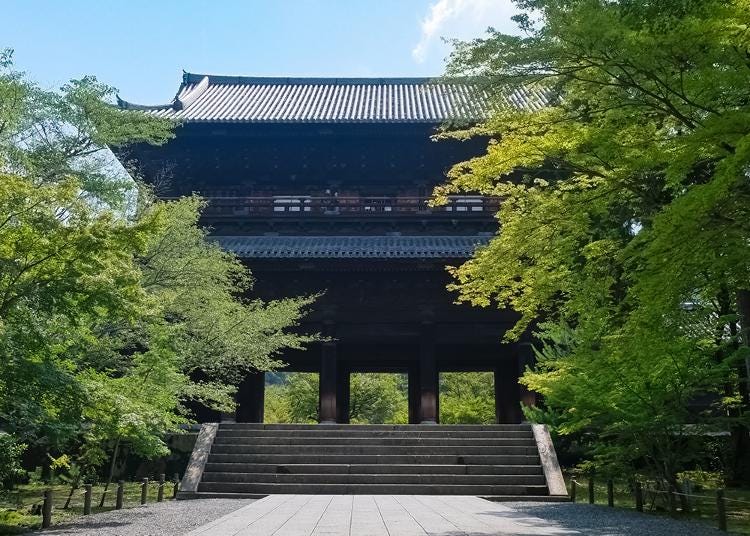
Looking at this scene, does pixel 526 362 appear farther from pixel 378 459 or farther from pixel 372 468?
pixel 372 468

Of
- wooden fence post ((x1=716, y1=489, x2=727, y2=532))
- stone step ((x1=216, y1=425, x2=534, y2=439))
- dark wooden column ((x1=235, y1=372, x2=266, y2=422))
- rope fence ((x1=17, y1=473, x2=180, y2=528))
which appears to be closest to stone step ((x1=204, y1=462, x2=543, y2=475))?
rope fence ((x1=17, y1=473, x2=180, y2=528))

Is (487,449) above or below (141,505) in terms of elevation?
above

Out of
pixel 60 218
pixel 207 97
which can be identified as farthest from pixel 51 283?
pixel 207 97

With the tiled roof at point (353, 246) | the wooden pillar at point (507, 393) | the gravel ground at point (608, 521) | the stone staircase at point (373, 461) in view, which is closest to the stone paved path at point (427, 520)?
the gravel ground at point (608, 521)

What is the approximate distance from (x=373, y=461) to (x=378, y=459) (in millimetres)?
123

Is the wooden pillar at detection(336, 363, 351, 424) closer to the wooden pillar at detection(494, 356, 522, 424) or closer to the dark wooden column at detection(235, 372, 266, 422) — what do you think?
the dark wooden column at detection(235, 372, 266, 422)

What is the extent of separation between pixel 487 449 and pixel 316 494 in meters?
4.08

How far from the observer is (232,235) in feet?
67.5

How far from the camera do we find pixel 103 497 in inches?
472

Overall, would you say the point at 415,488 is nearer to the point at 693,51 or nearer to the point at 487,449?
the point at 487,449

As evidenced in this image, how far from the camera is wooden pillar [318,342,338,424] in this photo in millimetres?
17922

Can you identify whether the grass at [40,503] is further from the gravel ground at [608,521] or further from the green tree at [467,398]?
the green tree at [467,398]

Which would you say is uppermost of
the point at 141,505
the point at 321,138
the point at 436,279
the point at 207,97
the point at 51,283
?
the point at 207,97

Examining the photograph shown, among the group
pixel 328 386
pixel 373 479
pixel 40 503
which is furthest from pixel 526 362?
pixel 40 503
